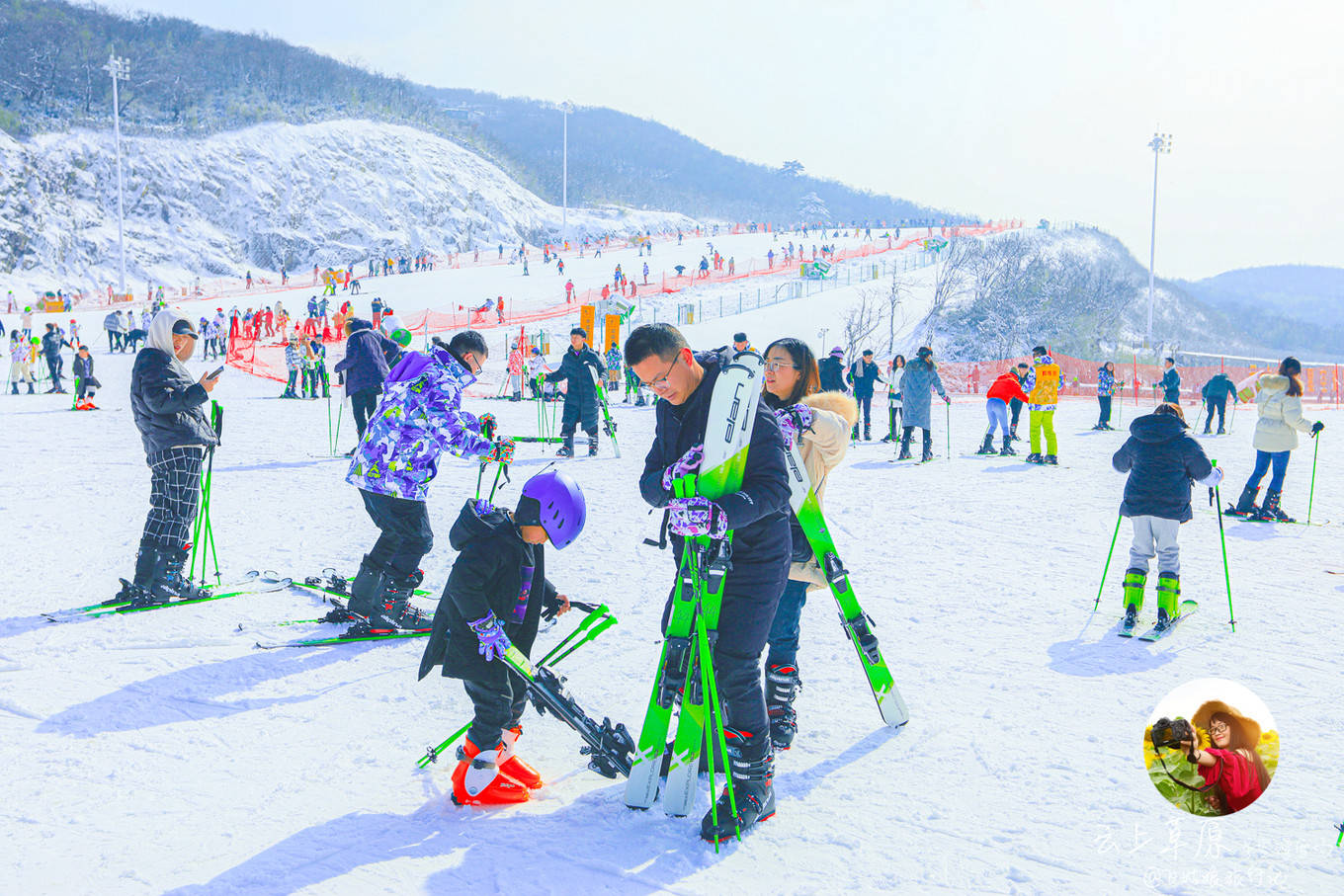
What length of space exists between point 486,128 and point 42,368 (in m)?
152

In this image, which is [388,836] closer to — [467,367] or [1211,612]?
[467,367]

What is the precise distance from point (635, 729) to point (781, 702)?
668mm

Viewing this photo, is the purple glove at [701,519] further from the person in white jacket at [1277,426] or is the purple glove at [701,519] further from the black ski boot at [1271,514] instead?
the black ski boot at [1271,514]

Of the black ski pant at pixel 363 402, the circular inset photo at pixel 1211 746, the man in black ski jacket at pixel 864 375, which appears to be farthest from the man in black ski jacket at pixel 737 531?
the man in black ski jacket at pixel 864 375

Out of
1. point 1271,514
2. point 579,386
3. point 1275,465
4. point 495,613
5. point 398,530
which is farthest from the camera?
point 579,386

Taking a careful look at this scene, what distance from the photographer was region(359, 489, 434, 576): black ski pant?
4.98 metres

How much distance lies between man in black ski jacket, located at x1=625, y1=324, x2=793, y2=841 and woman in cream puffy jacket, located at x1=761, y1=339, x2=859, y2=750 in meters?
0.63

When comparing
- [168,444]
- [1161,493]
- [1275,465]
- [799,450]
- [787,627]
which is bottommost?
[787,627]

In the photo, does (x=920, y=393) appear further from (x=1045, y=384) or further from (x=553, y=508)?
(x=553, y=508)

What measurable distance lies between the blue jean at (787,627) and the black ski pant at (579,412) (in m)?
8.10

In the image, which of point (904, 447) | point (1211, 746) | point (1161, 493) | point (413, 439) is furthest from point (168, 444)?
point (904, 447)

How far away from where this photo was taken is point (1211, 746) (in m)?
2.39

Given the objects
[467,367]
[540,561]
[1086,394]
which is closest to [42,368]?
[467,367]

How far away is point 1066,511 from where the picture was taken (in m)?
9.48
